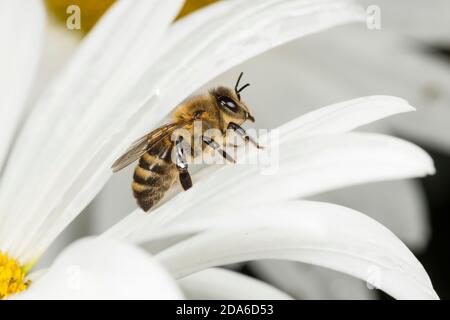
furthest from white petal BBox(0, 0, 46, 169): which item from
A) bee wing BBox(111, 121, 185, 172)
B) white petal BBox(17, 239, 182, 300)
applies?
white petal BBox(17, 239, 182, 300)

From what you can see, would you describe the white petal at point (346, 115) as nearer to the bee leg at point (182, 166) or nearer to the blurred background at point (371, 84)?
the bee leg at point (182, 166)

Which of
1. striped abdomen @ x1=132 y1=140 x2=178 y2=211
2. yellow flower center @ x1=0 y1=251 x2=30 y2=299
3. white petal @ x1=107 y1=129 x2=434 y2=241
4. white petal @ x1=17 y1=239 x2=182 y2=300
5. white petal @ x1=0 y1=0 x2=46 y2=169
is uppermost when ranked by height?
white petal @ x1=0 y1=0 x2=46 y2=169

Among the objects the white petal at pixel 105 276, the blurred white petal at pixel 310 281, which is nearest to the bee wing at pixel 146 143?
the white petal at pixel 105 276

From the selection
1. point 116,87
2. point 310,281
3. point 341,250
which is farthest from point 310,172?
point 310,281

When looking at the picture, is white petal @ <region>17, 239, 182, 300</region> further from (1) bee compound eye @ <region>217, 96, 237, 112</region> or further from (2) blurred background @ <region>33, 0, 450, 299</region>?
(2) blurred background @ <region>33, 0, 450, 299</region>

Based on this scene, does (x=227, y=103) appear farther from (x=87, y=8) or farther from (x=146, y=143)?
(x=87, y=8)

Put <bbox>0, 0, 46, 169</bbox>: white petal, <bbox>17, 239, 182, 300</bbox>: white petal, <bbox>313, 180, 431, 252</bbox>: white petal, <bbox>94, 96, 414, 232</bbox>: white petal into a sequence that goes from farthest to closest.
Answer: <bbox>313, 180, 431, 252</bbox>: white petal → <bbox>0, 0, 46, 169</bbox>: white petal → <bbox>94, 96, 414, 232</bbox>: white petal → <bbox>17, 239, 182, 300</bbox>: white petal
